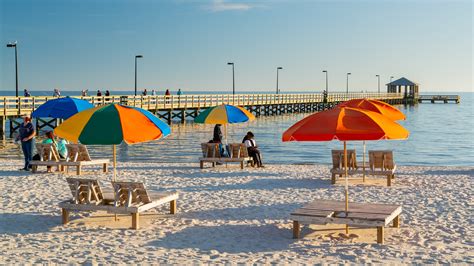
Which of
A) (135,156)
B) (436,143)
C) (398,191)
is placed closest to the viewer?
(398,191)

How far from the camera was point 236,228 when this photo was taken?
7.41 metres

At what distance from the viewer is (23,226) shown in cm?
750

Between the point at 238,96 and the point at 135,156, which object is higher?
the point at 238,96

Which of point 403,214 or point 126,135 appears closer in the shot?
point 126,135

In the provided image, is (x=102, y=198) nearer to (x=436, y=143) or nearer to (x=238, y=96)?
(x=436, y=143)

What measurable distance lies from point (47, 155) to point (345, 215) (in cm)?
801

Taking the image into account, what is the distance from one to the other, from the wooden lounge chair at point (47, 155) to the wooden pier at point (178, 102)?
17243mm

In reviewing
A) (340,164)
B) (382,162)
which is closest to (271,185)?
(340,164)

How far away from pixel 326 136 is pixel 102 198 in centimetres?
325

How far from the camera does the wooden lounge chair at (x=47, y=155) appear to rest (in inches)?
489

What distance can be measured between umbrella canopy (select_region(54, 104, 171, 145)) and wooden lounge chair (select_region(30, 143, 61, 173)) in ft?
17.1

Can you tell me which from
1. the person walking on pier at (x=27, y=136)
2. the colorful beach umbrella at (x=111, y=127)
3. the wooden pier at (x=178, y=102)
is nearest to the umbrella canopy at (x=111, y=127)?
the colorful beach umbrella at (x=111, y=127)

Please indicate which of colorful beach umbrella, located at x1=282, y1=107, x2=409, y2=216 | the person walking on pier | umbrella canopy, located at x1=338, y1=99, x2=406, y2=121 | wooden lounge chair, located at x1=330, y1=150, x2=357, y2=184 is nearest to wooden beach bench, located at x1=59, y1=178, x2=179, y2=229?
colorful beach umbrella, located at x1=282, y1=107, x2=409, y2=216

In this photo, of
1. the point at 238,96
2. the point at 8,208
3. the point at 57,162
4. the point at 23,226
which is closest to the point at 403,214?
the point at 23,226
